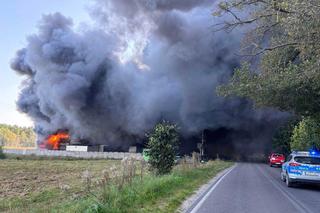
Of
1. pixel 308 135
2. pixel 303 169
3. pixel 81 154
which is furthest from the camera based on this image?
pixel 81 154

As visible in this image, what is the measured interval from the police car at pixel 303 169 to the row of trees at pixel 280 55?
3.18 m

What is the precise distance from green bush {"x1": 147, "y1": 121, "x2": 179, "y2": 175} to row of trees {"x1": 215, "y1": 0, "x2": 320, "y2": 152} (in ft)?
16.0

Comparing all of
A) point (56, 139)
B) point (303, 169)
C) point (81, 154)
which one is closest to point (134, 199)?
point (303, 169)

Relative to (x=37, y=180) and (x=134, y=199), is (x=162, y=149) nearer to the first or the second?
(x=134, y=199)

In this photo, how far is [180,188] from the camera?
14281 millimetres

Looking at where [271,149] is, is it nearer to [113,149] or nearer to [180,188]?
[113,149]

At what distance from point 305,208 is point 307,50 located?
4356 mm

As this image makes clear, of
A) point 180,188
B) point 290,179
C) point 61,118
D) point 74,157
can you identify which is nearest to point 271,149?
point 74,157

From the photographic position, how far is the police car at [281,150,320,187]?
54.9ft

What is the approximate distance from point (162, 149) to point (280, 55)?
7.69 meters

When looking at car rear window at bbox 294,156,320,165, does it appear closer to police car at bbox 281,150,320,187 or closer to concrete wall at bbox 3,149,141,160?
police car at bbox 281,150,320,187

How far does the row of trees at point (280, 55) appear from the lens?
33.8 feet

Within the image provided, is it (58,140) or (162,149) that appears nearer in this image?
(162,149)

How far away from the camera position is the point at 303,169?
1691 centimetres
